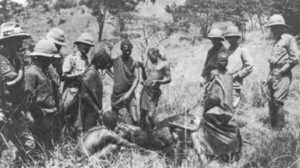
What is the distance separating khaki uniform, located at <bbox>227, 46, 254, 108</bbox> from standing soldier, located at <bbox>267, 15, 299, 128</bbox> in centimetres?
50

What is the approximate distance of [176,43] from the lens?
2908cm

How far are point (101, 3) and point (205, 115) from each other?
34.5m

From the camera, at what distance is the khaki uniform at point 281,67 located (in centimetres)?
605

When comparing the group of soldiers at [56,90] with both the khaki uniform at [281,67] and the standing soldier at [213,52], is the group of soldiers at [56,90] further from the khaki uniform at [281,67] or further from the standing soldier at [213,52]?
the khaki uniform at [281,67]

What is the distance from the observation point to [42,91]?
4.52 metres

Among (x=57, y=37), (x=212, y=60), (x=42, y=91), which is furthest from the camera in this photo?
(x=212, y=60)

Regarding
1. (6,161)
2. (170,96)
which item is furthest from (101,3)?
(6,161)

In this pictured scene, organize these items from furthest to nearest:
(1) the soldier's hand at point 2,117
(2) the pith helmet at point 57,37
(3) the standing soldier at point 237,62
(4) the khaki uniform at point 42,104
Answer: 1. (3) the standing soldier at point 237,62
2. (2) the pith helmet at point 57,37
3. (4) the khaki uniform at point 42,104
4. (1) the soldier's hand at point 2,117

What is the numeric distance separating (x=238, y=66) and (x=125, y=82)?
1.86 meters

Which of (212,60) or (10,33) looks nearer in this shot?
(10,33)

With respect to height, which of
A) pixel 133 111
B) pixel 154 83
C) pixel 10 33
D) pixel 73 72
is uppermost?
pixel 10 33

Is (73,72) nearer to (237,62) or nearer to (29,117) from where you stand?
(29,117)

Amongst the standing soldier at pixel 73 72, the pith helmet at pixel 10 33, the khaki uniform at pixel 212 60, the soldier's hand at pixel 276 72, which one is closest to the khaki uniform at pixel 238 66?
the khaki uniform at pixel 212 60

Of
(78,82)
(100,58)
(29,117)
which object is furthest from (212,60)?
(29,117)
